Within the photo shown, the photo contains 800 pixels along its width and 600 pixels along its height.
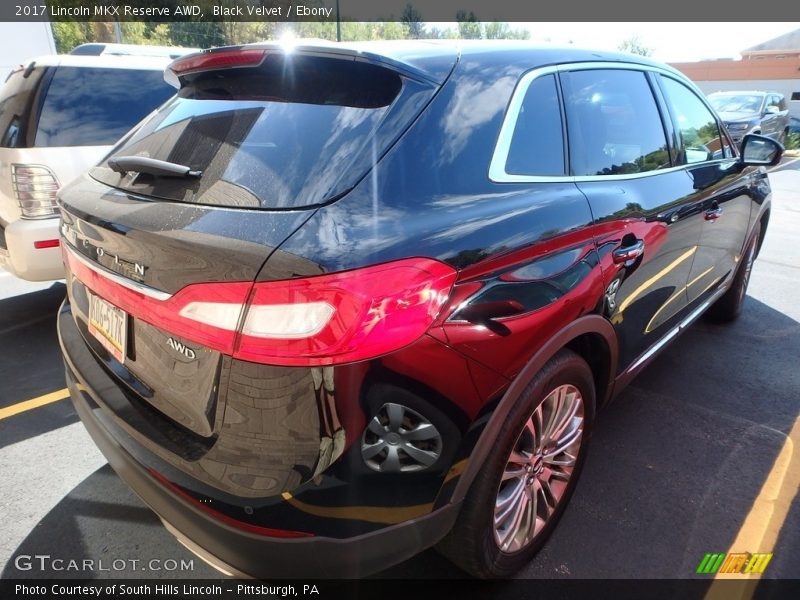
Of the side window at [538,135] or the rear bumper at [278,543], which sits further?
the side window at [538,135]

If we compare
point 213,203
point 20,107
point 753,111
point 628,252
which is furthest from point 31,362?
point 753,111

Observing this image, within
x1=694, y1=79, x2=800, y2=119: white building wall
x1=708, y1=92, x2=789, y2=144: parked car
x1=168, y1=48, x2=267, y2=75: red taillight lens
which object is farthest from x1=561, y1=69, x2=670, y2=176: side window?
x1=694, y1=79, x2=800, y2=119: white building wall

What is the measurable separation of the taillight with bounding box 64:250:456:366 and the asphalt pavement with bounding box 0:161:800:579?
118 cm

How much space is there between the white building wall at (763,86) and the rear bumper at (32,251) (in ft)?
114

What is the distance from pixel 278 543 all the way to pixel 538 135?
1.56m

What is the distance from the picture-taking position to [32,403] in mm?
3098

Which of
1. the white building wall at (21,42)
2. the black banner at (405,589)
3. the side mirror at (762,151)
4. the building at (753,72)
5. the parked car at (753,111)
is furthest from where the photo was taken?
the building at (753,72)

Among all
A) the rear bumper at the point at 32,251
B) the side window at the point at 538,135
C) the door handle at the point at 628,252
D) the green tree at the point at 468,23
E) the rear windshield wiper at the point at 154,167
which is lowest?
the rear bumper at the point at 32,251

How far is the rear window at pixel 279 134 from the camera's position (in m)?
1.49

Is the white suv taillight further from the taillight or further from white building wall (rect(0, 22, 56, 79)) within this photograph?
white building wall (rect(0, 22, 56, 79))

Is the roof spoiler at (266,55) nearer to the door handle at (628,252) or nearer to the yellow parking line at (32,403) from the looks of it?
the door handle at (628,252)

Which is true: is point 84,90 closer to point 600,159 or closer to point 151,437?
point 151,437

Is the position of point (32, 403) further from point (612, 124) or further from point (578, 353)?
point (612, 124)

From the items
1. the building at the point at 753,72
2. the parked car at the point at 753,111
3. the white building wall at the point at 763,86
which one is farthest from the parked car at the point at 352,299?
the building at the point at 753,72
